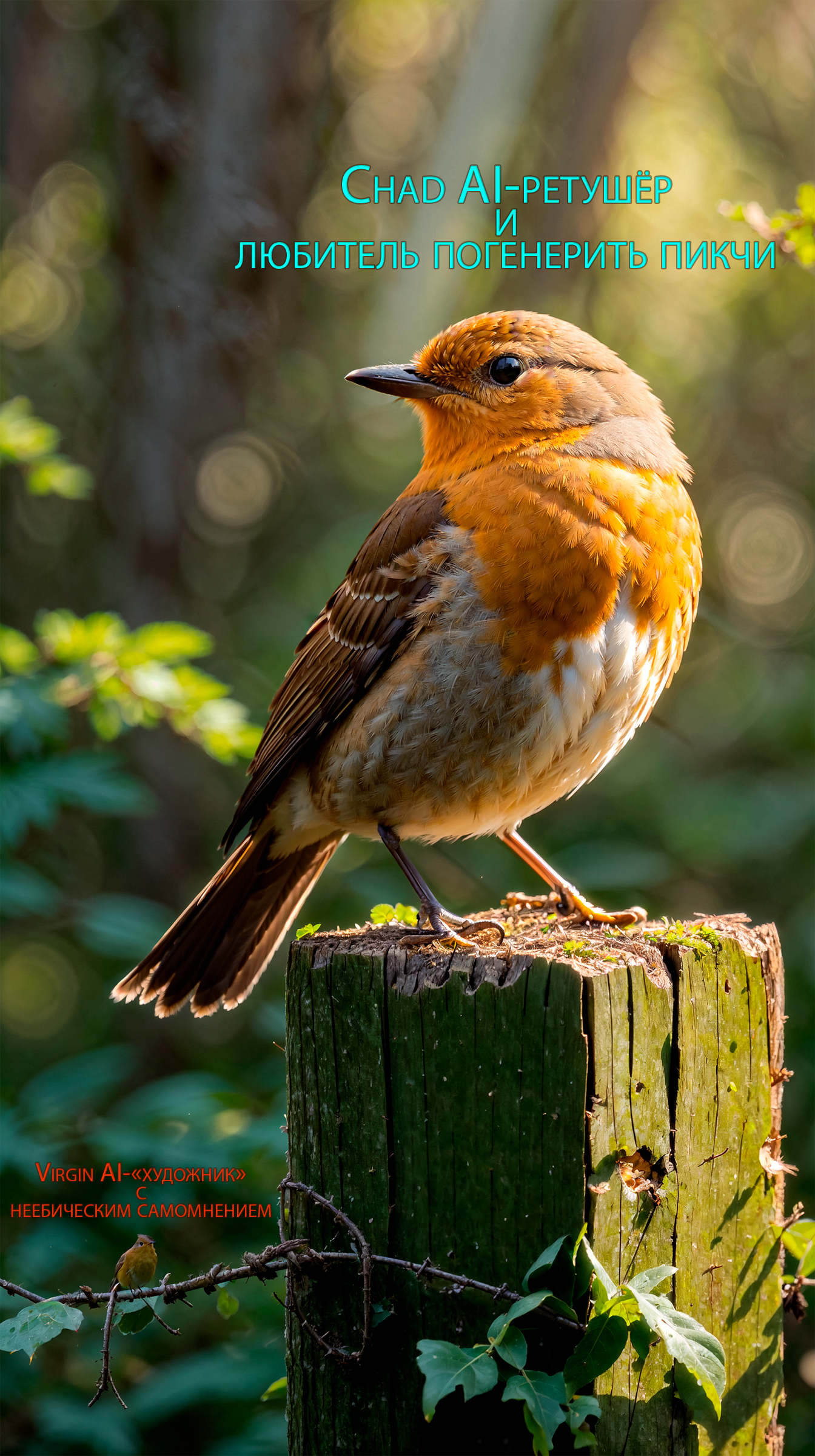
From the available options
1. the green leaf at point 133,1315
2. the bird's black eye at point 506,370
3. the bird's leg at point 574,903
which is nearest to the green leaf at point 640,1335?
the green leaf at point 133,1315

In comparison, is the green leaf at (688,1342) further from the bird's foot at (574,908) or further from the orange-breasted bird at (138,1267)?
the bird's foot at (574,908)

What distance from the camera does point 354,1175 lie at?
201 centimetres

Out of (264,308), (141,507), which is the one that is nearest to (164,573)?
(141,507)

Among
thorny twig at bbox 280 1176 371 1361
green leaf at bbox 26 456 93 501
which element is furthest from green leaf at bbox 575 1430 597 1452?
green leaf at bbox 26 456 93 501

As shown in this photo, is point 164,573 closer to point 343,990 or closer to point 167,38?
point 167,38

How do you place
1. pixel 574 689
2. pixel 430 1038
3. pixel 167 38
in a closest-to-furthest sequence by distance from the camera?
pixel 430 1038 < pixel 574 689 < pixel 167 38

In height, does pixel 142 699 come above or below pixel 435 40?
below

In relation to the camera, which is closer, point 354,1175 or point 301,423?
point 354,1175

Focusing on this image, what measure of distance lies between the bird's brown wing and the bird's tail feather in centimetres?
15

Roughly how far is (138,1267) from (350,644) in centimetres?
168

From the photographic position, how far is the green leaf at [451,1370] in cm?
165

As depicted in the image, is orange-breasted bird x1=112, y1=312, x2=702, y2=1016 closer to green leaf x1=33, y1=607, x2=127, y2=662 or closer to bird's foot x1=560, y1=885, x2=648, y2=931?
bird's foot x1=560, y1=885, x2=648, y2=931

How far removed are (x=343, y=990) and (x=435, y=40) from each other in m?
7.18

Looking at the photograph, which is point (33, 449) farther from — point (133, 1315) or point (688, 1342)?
point (688, 1342)
